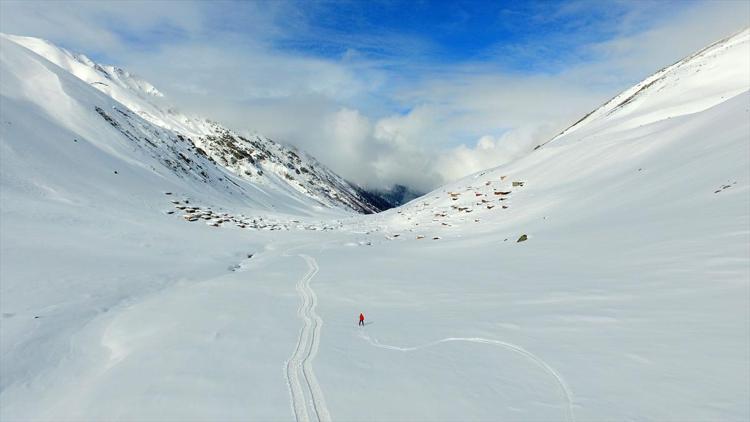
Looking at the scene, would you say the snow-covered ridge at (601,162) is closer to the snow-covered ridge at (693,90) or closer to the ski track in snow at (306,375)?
the snow-covered ridge at (693,90)

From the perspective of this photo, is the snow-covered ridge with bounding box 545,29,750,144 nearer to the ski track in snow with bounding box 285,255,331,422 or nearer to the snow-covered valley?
the snow-covered valley

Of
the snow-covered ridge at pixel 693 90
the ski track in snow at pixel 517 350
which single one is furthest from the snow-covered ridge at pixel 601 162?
the ski track in snow at pixel 517 350

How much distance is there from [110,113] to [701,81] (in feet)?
332

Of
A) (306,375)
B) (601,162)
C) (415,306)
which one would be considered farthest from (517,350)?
(601,162)

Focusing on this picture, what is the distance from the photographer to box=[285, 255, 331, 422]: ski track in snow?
26.7 ft

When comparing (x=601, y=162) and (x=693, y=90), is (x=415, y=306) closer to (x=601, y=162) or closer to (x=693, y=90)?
(x=601, y=162)

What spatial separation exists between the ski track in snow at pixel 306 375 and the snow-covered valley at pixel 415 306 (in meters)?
0.06

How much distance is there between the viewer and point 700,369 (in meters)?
7.72

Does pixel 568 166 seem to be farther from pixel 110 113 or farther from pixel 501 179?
pixel 110 113

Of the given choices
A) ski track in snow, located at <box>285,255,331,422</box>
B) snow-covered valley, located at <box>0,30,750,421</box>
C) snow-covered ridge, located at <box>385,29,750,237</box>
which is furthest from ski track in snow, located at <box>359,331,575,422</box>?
snow-covered ridge, located at <box>385,29,750,237</box>

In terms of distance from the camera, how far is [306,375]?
31.9 ft

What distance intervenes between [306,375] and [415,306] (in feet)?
23.8

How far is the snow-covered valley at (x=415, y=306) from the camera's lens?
8227 mm

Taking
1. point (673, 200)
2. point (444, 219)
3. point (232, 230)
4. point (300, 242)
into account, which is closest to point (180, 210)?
point (232, 230)
